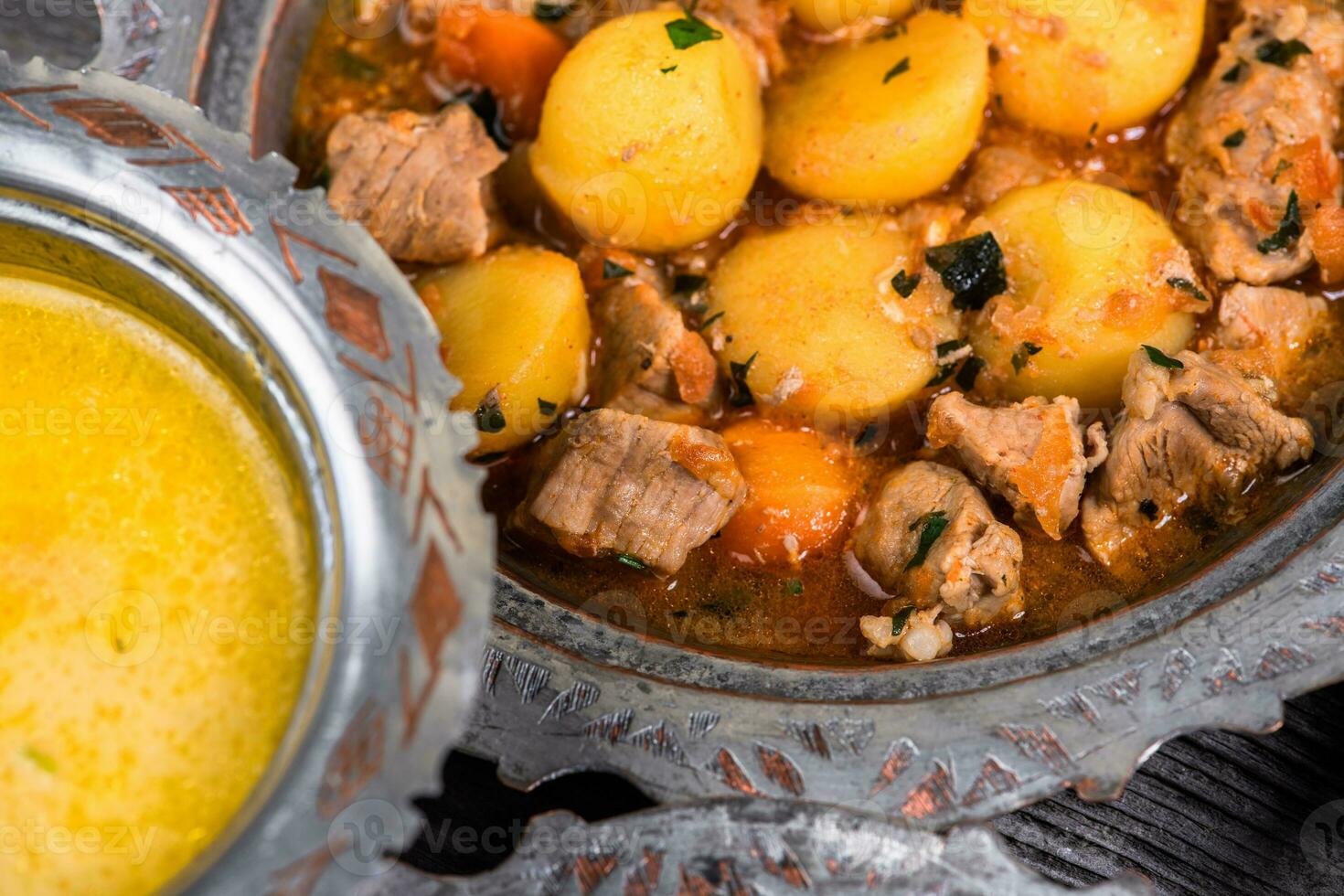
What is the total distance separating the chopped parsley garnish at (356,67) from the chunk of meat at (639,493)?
1.28 m

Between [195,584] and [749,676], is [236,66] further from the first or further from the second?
[749,676]

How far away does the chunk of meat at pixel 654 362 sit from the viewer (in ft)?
8.79

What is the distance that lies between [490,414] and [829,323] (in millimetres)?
822

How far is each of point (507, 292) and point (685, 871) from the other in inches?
53.4

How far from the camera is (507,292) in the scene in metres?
2.69

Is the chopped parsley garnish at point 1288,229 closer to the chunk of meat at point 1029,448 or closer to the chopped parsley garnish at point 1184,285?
the chopped parsley garnish at point 1184,285

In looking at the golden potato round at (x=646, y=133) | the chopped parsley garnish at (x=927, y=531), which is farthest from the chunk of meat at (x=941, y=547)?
the golden potato round at (x=646, y=133)

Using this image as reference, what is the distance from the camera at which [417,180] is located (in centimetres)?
277

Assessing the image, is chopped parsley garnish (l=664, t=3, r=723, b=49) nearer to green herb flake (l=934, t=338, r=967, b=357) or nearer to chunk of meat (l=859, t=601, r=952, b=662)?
green herb flake (l=934, t=338, r=967, b=357)

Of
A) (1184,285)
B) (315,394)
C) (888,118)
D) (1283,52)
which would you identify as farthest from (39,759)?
(1283,52)

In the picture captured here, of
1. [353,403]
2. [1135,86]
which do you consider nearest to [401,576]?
[353,403]

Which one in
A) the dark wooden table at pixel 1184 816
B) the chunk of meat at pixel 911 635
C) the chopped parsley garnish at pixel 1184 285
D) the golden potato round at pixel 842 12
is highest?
the golden potato round at pixel 842 12

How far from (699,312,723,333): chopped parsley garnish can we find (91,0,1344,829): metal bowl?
79 cm

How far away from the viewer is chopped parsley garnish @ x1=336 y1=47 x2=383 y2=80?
3.08 meters
